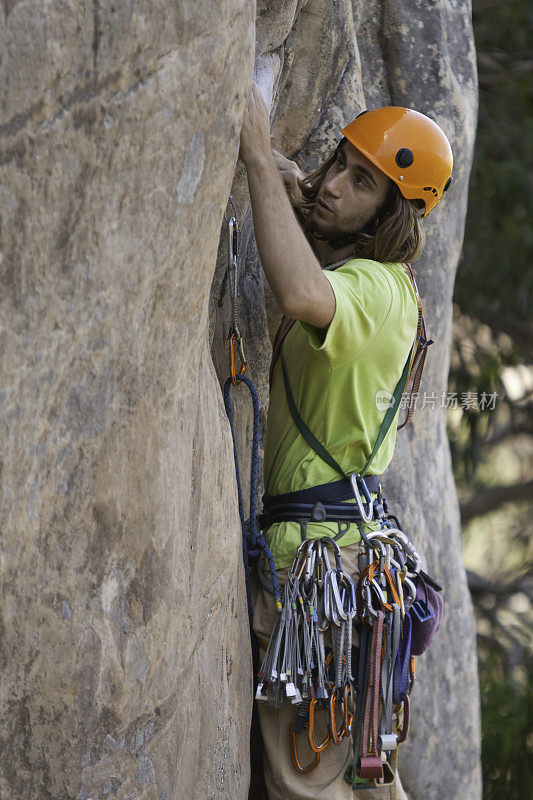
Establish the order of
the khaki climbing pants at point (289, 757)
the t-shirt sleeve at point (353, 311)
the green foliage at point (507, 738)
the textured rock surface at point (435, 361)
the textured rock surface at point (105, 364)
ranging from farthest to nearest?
the green foliage at point (507, 738) → the textured rock surface at point (435, 361) → the khaki climbing pants at point (289, 757) → the t-shirt sleeve at point (353, 311) → the textured rock surface at point (105, 364)

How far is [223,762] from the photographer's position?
1975mm

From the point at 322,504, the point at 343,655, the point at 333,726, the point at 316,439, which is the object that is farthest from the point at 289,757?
the point at 316,439

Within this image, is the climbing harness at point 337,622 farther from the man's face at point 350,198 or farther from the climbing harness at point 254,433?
the man's face at point 350,198

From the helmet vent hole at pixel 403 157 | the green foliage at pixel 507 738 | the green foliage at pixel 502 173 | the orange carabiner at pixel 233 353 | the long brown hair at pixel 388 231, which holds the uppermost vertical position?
the green foliage at pixel 502 173

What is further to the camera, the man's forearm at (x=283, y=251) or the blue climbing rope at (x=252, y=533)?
the blue climbing rope at (x=252, y=533)

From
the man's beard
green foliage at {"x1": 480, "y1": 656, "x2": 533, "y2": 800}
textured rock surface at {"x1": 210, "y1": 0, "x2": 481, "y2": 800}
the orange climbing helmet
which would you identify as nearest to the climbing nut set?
the man's beard

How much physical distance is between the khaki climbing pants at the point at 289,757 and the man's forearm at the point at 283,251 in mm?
687

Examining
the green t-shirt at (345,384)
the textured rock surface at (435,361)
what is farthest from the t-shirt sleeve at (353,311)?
the textured rock surface at (435,361)

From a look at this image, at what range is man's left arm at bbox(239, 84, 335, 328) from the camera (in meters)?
1.84

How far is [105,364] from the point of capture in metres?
1.59

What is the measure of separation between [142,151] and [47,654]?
0.90 m

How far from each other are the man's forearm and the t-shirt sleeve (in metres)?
0.07

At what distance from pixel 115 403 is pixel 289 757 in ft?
3.66

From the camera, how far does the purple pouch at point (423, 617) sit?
7.43 ft
